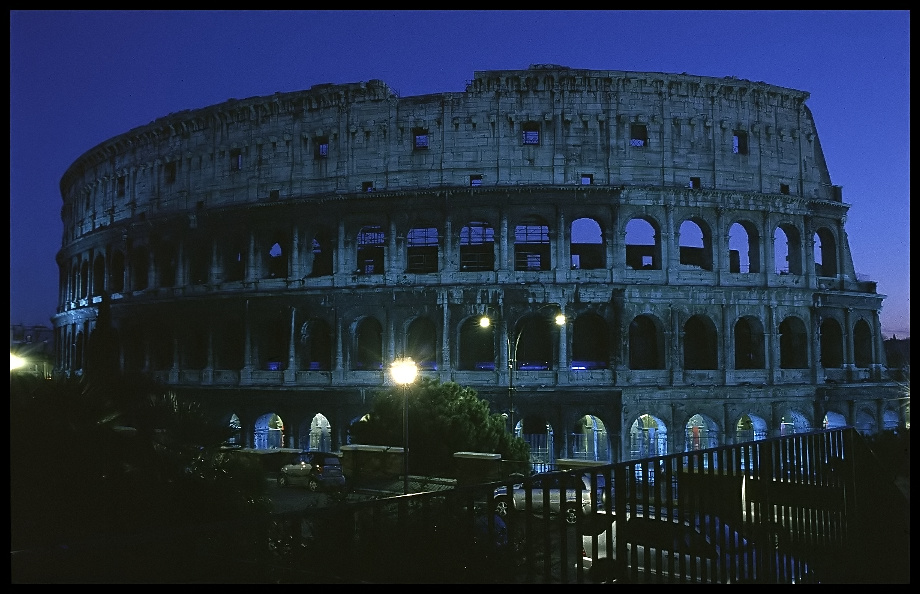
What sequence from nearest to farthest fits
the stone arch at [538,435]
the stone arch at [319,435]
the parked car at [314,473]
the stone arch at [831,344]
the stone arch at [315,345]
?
1. the parked car at [314,473]
2. the stone arch at [538,435]
3. the stone arch at [319,435]
4. the stone arch at [315,345]
5. the stone arch at [831,344]

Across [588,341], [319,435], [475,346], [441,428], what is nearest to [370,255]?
[475,346]

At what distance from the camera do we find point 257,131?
34062 millimetres

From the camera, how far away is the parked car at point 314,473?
74.8ft

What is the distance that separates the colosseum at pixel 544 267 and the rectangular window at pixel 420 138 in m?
0.26

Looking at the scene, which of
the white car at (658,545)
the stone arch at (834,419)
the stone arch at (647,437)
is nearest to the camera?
the white car at (658,545)

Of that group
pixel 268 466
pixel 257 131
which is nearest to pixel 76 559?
pixel 268 466

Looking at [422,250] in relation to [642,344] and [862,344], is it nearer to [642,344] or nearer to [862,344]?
[642,344]

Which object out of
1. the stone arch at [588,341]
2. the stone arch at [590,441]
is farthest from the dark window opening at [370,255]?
the stone arch at [590,441]

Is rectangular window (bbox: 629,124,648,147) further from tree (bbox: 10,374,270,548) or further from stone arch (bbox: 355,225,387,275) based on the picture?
tree (bbox: 10,374,270,548)

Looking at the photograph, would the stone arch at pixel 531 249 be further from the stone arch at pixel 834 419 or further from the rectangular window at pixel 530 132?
the stone arch at pixel 834 419

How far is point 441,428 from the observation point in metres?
22.5

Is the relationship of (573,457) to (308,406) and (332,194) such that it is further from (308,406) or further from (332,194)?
(332,194)

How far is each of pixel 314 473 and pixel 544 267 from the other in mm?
13776

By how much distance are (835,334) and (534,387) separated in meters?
14.4
